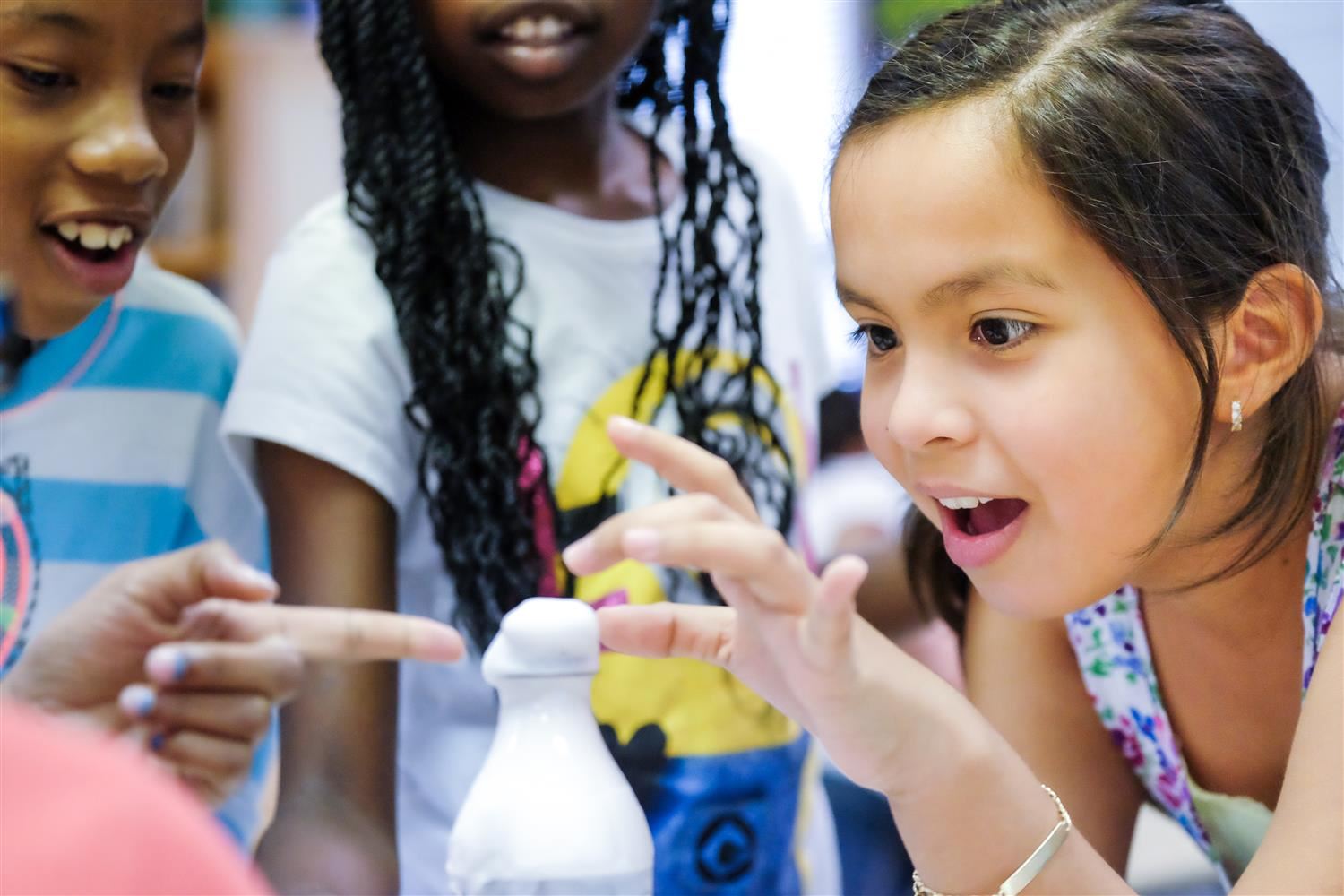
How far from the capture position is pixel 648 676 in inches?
28.0

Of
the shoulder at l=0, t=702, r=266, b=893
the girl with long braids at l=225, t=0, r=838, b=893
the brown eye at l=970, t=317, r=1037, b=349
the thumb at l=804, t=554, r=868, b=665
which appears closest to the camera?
the shoulder at l=0, t=702, r=266, b=893

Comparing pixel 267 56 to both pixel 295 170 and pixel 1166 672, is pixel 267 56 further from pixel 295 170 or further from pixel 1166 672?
pixel 1166 672

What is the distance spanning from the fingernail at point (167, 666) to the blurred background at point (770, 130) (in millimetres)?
204

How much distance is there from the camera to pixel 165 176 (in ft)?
2.16

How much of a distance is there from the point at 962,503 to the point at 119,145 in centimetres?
42

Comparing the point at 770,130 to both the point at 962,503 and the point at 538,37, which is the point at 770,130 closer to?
the point at 538,37

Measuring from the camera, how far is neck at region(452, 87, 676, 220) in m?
0.75

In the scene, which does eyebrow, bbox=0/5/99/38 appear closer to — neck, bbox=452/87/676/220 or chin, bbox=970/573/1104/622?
neck, bbox=452/87/676/220

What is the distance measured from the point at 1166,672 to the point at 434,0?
54cm

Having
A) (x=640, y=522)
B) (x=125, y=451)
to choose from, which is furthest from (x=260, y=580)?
(x=640, y=522)

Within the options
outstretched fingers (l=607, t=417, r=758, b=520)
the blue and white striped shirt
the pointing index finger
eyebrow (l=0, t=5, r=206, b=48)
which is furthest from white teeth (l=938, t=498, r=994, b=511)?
eyebrow (l=0, t=5, r=206, b=48)

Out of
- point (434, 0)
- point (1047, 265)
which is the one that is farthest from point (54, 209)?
point (1047, 265)

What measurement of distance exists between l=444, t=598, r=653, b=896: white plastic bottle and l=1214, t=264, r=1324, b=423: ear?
305 mm

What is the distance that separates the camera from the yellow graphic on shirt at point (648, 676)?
70 centimetres
